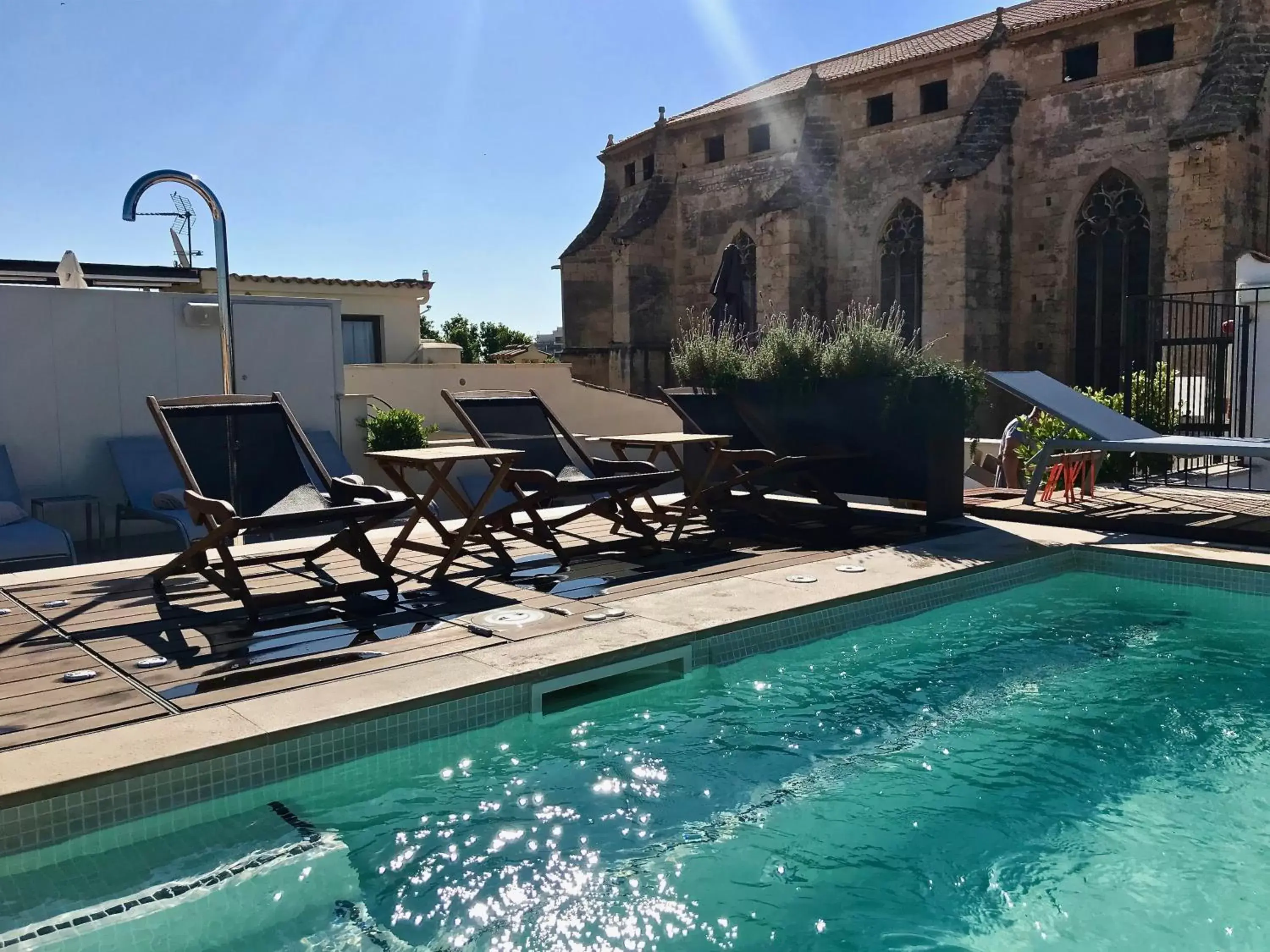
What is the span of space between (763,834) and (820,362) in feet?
15.0

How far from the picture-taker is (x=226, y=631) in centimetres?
403

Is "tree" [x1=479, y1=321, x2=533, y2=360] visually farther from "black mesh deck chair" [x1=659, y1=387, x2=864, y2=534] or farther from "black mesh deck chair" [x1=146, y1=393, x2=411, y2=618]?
"black mesh deck chair" [x1=146, y1=393, x2=411, y2=618]

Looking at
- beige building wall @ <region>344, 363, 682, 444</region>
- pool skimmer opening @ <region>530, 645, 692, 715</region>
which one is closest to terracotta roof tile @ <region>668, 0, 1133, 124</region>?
beige building wall @ <region>344, 363, 682, 444</region>

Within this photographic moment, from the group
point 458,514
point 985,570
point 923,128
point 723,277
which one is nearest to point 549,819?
point 985,570

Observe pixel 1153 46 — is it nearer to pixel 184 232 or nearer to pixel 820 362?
pixel 820 362

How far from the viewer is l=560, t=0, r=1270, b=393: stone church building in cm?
1402

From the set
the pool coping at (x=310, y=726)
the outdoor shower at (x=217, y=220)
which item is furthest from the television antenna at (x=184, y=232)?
the pool coping at (x=310, y=726)

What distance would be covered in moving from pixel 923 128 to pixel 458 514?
1282cm

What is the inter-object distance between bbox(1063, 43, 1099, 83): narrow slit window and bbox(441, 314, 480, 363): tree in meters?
27.6

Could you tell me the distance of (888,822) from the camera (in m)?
2.93

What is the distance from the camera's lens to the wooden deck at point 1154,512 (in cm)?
610

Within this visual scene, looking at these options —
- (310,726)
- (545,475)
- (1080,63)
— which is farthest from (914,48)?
(310,726)

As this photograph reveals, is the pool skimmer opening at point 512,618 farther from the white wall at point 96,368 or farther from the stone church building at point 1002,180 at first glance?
the stone church building at point 1002,180

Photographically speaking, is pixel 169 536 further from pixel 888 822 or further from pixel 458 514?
pixel 888 822
